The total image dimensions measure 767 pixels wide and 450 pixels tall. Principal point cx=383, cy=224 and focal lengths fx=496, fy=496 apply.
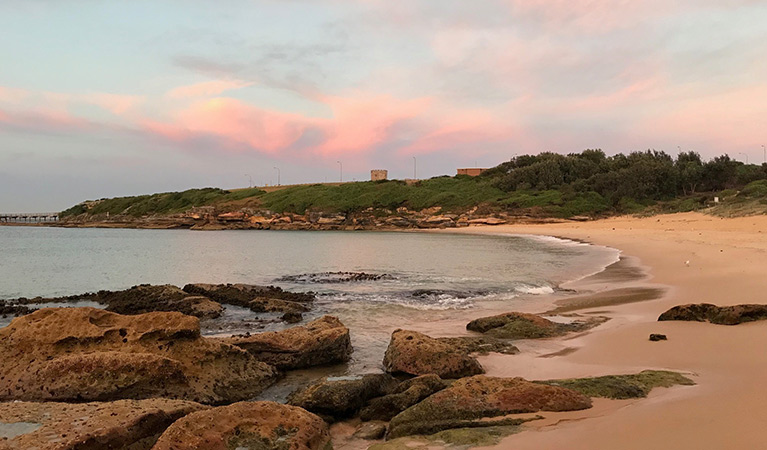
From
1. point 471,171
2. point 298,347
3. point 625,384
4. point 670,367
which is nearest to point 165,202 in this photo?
point 471,171

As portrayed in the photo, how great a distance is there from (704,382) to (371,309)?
1000 centimetres

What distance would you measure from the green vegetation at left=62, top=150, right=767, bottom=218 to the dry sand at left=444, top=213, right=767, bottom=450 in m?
40.6

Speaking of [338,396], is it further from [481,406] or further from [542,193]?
[542,193]

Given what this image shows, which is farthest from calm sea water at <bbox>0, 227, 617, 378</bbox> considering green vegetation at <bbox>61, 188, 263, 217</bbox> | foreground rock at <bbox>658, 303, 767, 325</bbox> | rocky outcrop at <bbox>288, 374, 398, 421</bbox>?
green vegetation at <bbox>61, 188, 263, 217</bbox>

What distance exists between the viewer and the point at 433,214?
285 ft

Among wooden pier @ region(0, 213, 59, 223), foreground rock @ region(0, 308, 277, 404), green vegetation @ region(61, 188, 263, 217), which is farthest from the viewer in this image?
wooden pier @ region(0, 213, 59, 223)

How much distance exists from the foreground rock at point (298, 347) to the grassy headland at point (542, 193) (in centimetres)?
4833

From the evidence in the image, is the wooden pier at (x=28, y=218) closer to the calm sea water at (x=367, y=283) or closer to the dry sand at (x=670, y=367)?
the calm sea water at (x=367, y=283)

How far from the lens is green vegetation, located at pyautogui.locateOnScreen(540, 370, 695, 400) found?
18.8ft

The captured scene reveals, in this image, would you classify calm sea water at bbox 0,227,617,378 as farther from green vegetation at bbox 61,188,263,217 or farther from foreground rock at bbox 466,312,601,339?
green vegetation at bbox 61,188,263,217

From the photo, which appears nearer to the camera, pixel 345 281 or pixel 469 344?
pixel 469 344

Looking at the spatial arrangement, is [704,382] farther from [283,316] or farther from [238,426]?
[283,316]

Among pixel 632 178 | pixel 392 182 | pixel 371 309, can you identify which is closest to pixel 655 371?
pixel 371 309

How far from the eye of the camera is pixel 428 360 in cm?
802
